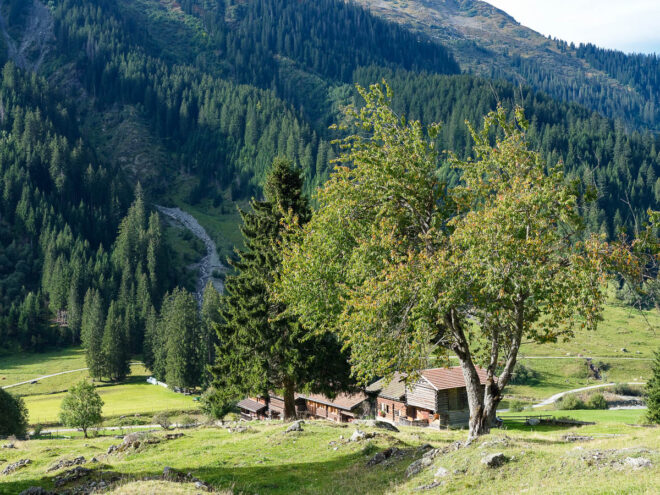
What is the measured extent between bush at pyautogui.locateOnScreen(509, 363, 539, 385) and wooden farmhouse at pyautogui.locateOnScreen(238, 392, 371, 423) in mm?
50047

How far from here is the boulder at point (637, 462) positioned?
14.4m

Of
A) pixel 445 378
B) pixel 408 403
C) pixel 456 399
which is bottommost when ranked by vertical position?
pixel 408 403

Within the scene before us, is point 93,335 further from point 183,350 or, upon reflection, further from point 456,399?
point 456,399

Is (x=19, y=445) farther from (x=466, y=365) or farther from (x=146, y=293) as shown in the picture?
(x=146, y=293)

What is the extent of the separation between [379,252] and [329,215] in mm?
3218

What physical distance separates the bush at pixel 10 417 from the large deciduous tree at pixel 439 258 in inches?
2128

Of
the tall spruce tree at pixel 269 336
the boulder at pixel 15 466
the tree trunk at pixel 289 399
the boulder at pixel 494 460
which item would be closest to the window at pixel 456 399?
the tall spruce tree at pixel 269 336

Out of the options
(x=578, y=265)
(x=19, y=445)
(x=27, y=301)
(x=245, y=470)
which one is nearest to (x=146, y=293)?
(x=27, y=301)

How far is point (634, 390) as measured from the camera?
303 ft

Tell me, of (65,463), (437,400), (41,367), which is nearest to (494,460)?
(65,463)

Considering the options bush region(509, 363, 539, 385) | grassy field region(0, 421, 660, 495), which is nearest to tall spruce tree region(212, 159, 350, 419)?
grassy field region(0, 421, 660, 495)

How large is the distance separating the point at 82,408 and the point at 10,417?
8589 millimetres

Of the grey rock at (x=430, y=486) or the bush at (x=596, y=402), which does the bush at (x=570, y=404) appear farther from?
the grey rock at (x=430, y=486)

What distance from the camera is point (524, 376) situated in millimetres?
101750
